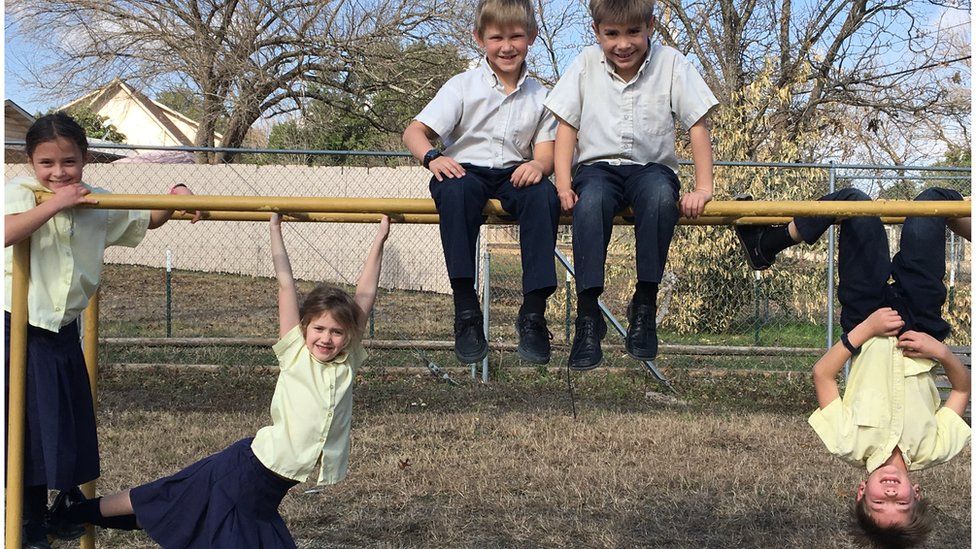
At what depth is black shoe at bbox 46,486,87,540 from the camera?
3.24 m

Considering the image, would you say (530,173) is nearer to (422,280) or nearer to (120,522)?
(120,522)

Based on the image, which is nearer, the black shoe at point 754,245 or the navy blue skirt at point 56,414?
the navy blue skirt at point 56,414

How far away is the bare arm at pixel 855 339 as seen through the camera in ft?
9.80

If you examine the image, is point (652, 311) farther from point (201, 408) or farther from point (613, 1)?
point (201, 408)

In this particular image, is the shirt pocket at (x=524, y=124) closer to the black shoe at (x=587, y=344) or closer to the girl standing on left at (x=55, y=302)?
the black shoe at (x=587, y=344)

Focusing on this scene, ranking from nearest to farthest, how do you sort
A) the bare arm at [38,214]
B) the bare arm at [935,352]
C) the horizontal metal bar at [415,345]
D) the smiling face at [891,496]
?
the bare arm at [38,214] → the bare arm at [935,352] → the smiling face at [891,496] → the horizontal metal bar at [415,345]

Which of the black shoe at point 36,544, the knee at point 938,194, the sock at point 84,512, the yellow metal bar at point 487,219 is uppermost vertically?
the knee at point 938,194

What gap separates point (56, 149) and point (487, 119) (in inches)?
56.3

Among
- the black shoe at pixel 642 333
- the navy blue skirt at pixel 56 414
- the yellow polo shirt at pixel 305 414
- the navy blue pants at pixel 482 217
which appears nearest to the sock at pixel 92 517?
the navy blue skirt at pixel 56 414

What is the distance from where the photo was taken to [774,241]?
350 cm

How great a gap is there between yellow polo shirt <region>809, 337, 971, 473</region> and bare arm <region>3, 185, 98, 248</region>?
2.53 meters

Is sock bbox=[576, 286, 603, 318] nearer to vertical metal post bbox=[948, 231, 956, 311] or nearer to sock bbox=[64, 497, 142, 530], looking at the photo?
sock bbox=[64, 497, 142, 530]

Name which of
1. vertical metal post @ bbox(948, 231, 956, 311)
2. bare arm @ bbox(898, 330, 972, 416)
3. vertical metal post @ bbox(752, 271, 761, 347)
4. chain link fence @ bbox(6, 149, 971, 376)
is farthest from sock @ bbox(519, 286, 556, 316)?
vertical metal post @ bbox(948, 231, 956, 311)

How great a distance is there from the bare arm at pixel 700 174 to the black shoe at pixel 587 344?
0.49 metres
